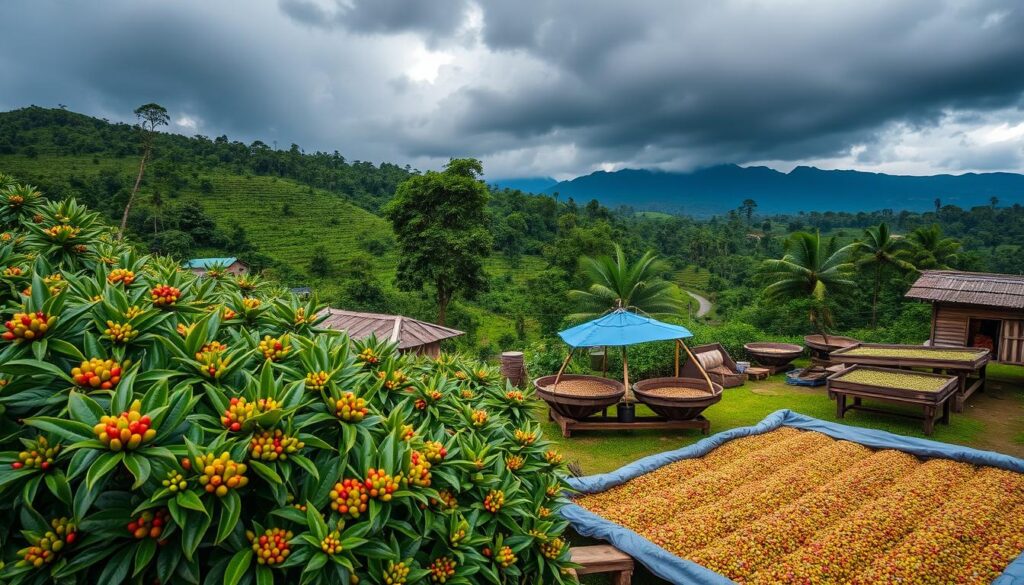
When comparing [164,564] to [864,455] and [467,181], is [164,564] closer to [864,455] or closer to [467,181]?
[864,455]

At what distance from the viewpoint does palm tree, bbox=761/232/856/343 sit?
13.6 meters

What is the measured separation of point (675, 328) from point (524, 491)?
650cm

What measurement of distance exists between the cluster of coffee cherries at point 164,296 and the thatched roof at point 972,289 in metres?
13.1

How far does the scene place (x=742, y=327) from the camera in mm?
14453

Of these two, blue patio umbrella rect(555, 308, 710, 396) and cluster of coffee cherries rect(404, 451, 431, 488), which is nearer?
cluster of coffee cherries rect(404, 451, 431, 488)

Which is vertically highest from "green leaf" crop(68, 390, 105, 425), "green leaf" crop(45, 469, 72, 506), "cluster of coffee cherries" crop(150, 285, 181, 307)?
"cluster of coffee cherries" crop(150, 285, 181, 307)

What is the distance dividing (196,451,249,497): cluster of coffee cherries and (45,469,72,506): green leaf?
27 cm

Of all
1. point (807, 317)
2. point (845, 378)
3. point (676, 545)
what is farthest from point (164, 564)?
point (807, 317)

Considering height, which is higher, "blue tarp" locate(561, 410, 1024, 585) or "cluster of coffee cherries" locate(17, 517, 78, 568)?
"cluster of coffee cherries" locate(17, 517, 78, 568)

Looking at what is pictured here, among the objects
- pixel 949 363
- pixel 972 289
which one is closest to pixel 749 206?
pixel 972 289

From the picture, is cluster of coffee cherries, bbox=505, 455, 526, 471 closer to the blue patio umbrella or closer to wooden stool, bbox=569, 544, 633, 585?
wooden stool, bbox=569, 544, 633, 585

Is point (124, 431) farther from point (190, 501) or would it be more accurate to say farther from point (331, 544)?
→ point (331, 544)

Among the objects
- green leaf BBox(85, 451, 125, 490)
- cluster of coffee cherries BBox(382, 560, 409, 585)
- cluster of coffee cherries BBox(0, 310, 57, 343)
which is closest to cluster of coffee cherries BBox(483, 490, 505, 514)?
cluster of coffee cherries BBox(382, 560, 409, 585)

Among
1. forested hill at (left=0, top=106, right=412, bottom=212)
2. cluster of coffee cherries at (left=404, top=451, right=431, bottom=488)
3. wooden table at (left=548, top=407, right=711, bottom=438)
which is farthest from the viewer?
forested hill at (left=0, top=106, right=412, bottom=212)
